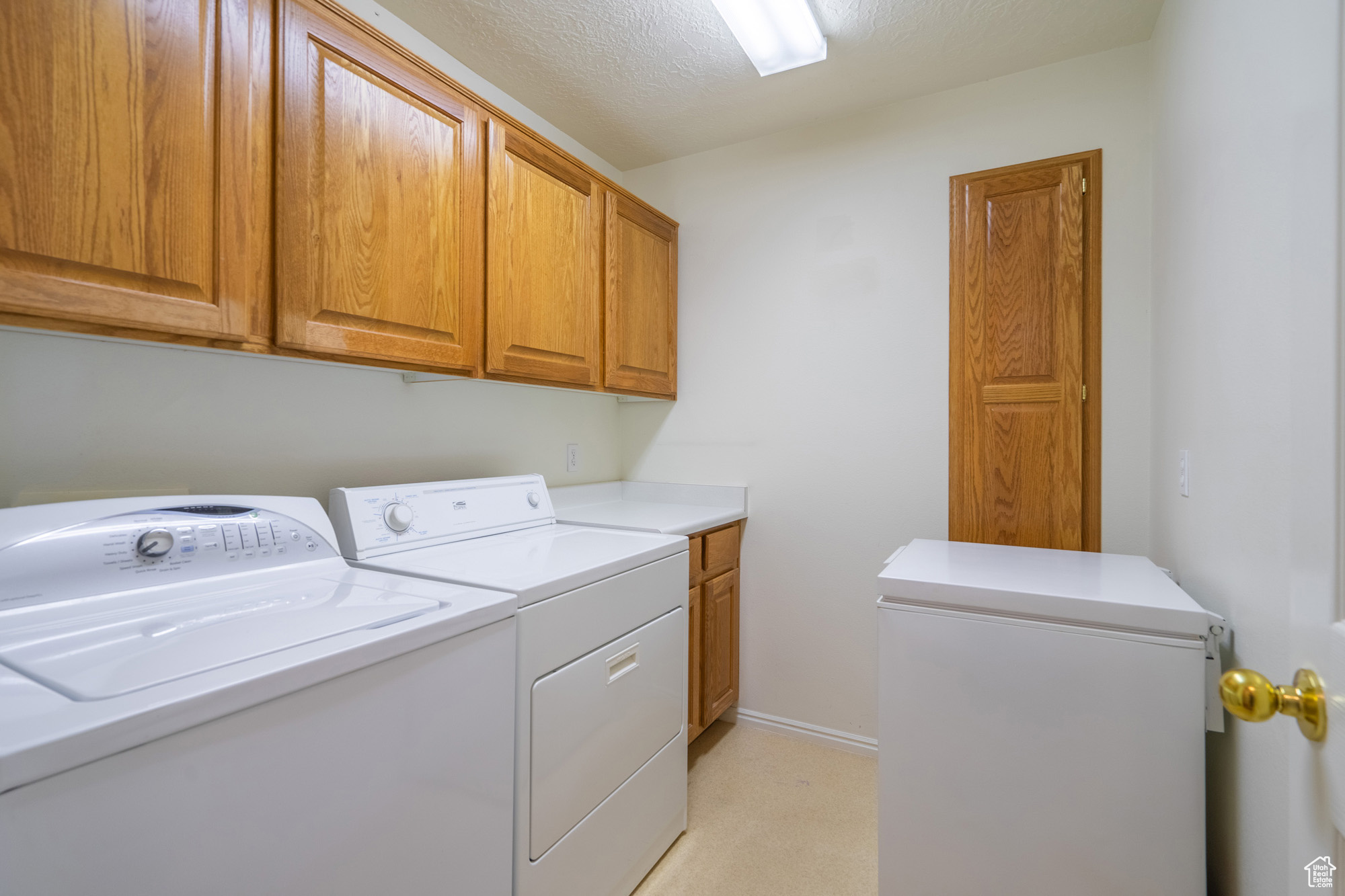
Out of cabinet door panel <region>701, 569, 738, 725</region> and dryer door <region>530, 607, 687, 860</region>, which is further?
cabinet door panel <region>701, 569, 738, 725</region>

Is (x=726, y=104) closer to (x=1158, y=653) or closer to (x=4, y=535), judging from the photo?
(x=1158, y=653)

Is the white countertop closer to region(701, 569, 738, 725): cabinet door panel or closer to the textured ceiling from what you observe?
region(701, 569, 738, 725): cabinet door panel

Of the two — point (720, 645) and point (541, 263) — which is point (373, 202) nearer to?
point (541, 263)

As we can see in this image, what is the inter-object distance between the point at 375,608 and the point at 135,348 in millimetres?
817

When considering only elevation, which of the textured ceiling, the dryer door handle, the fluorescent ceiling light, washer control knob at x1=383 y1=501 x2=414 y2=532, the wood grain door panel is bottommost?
the dryer door handle

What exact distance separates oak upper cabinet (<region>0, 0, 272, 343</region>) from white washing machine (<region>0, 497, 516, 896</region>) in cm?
37

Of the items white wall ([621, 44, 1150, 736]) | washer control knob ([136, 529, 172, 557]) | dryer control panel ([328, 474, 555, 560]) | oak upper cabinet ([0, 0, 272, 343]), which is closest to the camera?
oak upper cabinet ([0, 0, 272, 343])

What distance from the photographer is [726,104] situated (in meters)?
2.26

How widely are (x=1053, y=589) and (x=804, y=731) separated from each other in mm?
1410

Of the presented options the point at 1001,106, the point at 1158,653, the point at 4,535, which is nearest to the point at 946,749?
the point at 1158,653

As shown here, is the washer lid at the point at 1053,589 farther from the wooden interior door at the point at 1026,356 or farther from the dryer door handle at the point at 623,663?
the dryer door handle at the point at 623,663

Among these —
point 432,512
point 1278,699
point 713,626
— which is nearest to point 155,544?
A: point 432,512

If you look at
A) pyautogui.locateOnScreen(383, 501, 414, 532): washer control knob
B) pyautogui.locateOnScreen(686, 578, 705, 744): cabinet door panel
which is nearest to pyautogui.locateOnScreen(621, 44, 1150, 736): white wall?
pyautogui.locateOnScreen(686, 578, 705, 744): cabinet door panel

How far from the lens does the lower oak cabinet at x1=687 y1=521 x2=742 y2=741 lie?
2.16 metres
